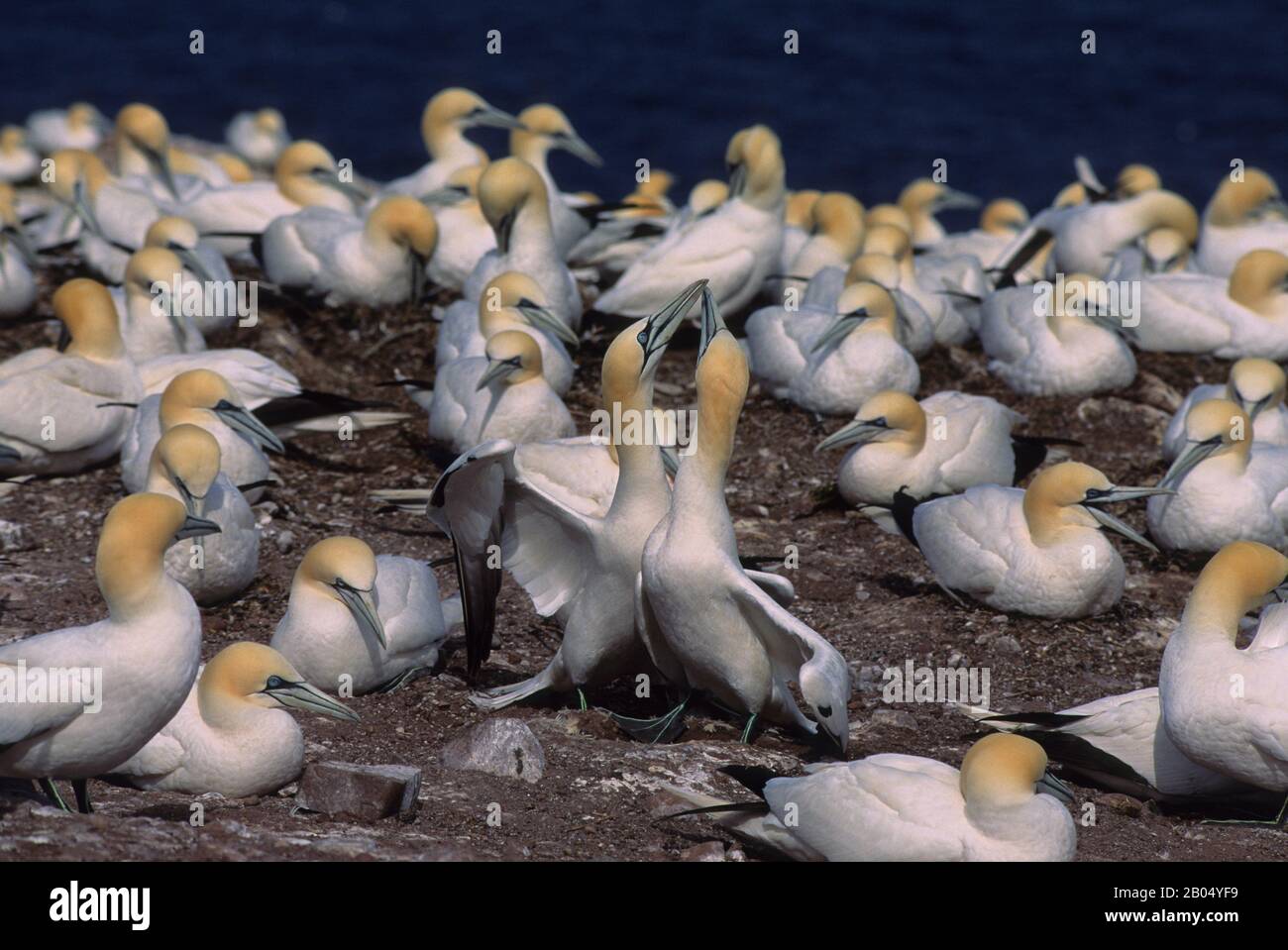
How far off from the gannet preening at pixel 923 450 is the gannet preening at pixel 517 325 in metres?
1.39

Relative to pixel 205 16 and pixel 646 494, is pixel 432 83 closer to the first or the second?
pixel 205 16

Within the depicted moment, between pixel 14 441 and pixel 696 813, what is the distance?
4067 mm

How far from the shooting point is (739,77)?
94.4ft

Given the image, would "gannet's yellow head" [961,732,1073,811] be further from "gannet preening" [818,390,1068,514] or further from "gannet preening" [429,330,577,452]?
"gannet preening" [429,330,577,452]

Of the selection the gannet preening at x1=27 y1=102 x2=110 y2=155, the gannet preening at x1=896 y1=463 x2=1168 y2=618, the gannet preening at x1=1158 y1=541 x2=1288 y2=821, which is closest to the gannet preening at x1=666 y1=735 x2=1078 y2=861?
the gannet preening at x1=1158 y1=541 x2=1288 y2=821

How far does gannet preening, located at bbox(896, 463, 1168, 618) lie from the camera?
7062mm

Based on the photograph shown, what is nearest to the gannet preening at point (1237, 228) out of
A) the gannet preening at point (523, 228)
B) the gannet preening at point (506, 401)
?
the gannet preening at point (523, 228)

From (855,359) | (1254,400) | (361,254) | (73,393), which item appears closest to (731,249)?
(855,359)

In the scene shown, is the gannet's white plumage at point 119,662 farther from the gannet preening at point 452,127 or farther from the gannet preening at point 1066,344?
the gannet preening at point 452,127

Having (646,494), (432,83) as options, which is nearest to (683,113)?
(432,83)

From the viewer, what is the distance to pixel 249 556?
6.94m

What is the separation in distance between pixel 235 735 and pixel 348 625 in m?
0.97

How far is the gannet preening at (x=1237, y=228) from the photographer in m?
11.4

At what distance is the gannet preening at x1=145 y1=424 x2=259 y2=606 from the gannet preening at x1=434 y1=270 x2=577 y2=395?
211 cm
